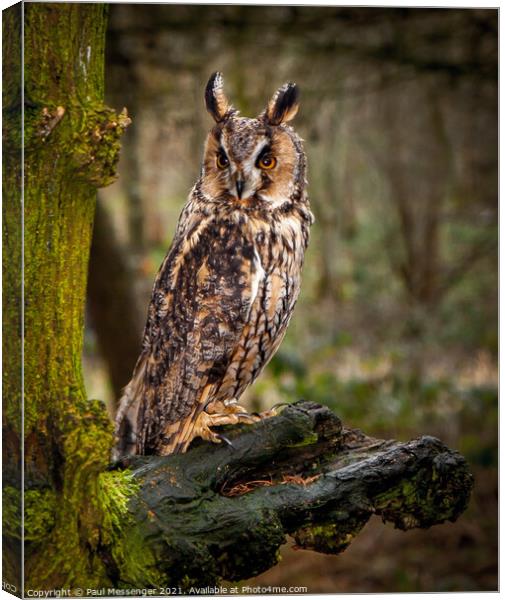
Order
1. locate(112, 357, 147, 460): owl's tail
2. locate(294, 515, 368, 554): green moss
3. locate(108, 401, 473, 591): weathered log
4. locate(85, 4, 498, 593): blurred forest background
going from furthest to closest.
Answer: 1. locate(85, 4, 498, 593): blurred forest background
2. locate(112, 357, 147, 460): owl's tail
3. locate(294, 515, 368, 554): green moss
4. locate(108, 401, 473, 591): weathered log

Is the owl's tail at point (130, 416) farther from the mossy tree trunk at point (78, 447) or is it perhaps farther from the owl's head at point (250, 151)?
the owl's head at point (250, 151)

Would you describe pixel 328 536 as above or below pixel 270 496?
below

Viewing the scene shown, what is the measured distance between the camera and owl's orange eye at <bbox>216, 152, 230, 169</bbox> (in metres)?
2.27

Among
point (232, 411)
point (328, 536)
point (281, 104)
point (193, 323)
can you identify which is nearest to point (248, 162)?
point (281, 104)

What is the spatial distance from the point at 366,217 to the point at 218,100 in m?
2.36

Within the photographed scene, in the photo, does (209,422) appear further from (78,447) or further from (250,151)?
(250,151)

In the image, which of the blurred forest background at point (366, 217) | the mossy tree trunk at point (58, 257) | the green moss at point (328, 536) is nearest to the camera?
the mossy tree trunk at point (58, 257)

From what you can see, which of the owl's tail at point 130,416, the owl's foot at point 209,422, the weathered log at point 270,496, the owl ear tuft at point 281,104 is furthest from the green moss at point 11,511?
the owl ear tuft at point 281,104

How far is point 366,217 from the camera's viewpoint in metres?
4.52

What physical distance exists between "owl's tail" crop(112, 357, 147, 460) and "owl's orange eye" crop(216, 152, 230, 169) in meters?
0.63

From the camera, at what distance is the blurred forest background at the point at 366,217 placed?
3.00m

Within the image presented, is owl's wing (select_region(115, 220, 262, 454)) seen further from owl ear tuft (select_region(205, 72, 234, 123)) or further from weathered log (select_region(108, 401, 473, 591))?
owl ear tuft (select_region(205, 72, 234, 123))

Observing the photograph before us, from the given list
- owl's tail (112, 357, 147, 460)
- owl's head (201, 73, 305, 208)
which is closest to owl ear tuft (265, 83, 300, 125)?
owl's head (201, 73, 305, 208)

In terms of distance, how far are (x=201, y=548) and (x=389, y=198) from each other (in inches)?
106
